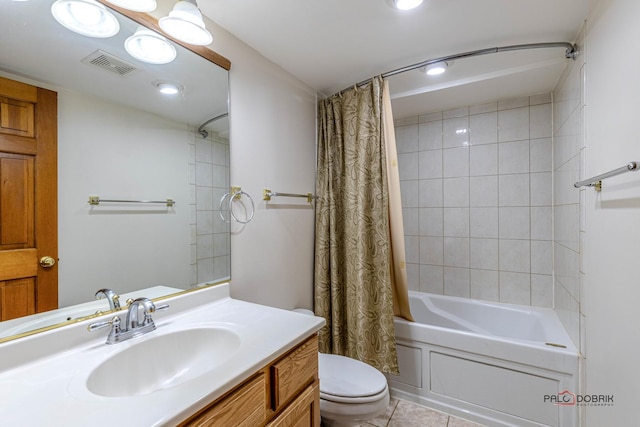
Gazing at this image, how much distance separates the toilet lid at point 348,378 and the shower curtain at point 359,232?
1.12 ft

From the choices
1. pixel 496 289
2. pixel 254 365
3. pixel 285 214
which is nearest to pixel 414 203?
pixel 496 289

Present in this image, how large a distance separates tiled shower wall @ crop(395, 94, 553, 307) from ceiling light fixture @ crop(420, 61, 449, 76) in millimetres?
813

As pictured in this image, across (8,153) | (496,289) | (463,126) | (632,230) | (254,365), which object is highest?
A: (463,126)

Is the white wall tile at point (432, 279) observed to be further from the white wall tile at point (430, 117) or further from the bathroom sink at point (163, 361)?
the bathroom sink at point (163, 361)

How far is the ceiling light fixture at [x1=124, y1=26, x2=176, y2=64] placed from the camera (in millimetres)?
1130

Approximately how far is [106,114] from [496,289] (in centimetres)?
290

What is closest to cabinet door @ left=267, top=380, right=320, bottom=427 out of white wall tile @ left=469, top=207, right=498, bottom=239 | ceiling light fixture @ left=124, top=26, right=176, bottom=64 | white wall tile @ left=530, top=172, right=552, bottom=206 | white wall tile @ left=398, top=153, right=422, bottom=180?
ceiling light fixture @ left=124, top=26, right=176, bottom=64

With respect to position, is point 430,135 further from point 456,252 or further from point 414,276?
point 414,276

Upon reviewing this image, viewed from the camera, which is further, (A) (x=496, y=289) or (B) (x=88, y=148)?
(A) (x=496, y=289)

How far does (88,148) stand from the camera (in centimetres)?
102

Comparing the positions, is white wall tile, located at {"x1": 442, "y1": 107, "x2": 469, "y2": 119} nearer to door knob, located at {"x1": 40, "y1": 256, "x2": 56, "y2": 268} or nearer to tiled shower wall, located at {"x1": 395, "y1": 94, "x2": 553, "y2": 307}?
tiled shower wall, located at {"x1": 395, "y1": 94, "x2": 553, "y2": 307}

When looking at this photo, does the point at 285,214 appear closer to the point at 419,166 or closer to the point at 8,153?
the point at 8,153

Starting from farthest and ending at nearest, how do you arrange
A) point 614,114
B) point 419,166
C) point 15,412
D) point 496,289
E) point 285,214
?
1. point 419,166
2. point 496,289
3. point 285,214
4. point 614,114
5. point 15,412

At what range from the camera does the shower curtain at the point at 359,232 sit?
76.1 inches
